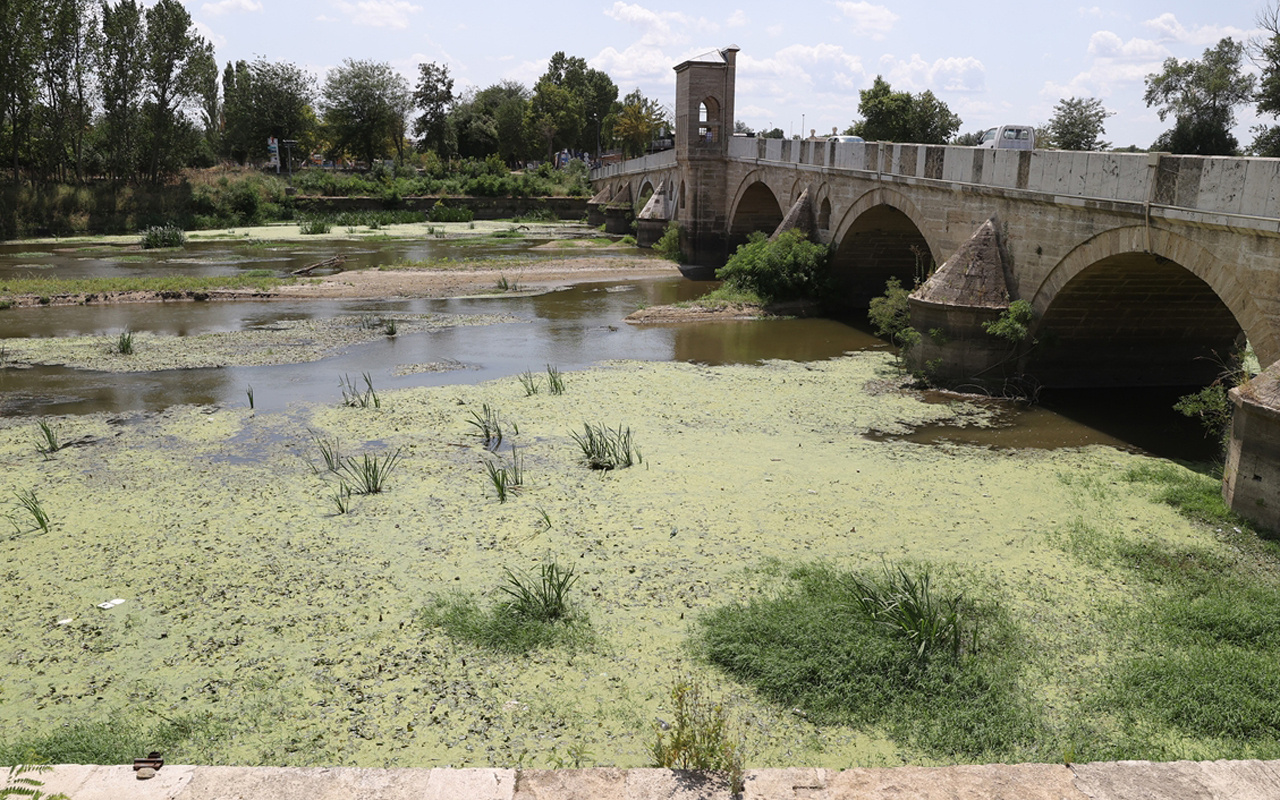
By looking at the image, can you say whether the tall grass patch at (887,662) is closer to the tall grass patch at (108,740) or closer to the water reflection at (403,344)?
the tall grass patch at (108,740)

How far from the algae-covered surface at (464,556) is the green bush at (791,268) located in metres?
10.3

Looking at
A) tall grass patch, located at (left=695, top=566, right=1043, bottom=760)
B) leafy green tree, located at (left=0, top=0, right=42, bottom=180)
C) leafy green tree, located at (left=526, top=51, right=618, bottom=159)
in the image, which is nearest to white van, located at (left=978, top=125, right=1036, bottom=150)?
tall grass patch, located at (left=695, top=566, right=1043, bottom=760)

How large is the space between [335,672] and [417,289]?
22.4 metres

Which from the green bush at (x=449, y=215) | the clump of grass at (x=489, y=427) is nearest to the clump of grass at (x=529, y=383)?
the clump of grass at (x=489, y=427)

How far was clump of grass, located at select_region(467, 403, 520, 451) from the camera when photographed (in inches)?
478

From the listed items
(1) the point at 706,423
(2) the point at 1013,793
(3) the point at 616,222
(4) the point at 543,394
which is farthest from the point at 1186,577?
(3) the point at 616,222

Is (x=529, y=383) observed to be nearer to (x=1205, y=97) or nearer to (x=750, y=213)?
(x=750, y=213)

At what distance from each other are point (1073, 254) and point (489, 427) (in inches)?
355

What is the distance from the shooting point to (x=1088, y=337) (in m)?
15.7

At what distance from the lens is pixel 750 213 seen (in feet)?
111

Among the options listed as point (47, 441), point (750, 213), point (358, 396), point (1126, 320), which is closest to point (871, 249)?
point (1126, 320)

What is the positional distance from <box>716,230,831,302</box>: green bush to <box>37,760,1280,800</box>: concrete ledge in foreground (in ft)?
66.0

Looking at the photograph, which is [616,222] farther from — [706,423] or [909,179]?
[706,423]

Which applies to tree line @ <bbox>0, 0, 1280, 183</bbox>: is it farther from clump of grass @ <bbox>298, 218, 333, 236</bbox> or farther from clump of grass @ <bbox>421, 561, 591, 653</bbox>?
clump of grass @ <bbox>421, 561, 591, 653</bbox>
